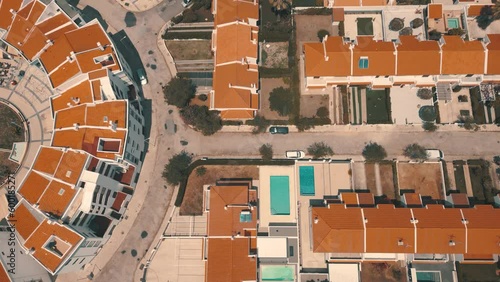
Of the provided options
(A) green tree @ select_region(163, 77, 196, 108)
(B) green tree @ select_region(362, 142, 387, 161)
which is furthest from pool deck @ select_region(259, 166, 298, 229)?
(A) green tree @ select_region(163, 77, 196, 108)

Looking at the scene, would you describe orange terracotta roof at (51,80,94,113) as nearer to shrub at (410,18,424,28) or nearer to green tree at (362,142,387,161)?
green tree at (362,142,387,161)

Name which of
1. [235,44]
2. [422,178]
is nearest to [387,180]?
[422,178]

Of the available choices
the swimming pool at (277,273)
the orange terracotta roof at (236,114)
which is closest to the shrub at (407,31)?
the orange terracotta roof at (236,114)

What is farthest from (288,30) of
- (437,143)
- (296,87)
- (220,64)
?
(437,143)

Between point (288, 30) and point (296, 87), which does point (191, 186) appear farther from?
point (288, 30)

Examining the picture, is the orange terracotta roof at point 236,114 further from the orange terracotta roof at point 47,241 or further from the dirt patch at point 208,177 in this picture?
the orange terracotta roof at point 47,241

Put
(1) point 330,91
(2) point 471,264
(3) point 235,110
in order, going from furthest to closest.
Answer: (1) point 330,91
(3) point 235,110
(2) point 471,264

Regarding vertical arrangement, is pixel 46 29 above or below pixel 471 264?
above
